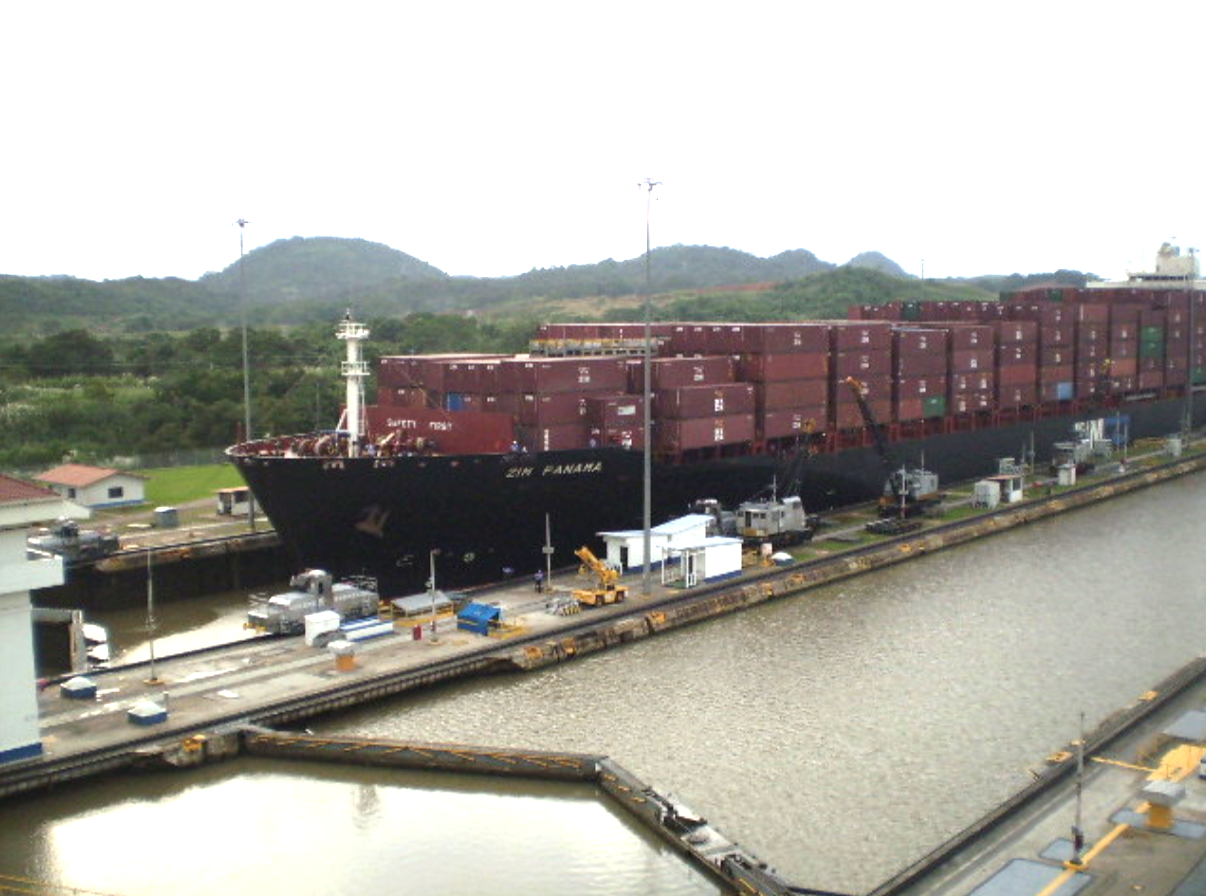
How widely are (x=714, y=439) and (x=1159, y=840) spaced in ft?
68.7

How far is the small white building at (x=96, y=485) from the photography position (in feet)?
132

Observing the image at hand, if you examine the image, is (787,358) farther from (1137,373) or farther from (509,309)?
(509,309)

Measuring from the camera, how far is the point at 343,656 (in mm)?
22766

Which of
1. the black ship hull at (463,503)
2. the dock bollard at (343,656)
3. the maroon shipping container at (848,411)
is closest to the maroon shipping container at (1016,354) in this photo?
the maroon shipping container at (848,411)

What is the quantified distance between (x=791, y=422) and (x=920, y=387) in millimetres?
9150

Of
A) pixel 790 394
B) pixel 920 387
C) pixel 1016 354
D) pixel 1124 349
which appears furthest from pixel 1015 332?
pixel 790 394

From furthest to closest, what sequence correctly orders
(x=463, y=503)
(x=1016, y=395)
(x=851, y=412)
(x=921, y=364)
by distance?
1. (x=1016, y=395)
2. (x=921, y=364)
3. (x=851, y=412)
4. (x=463, y=503)

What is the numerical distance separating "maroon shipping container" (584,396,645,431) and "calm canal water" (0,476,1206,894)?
6.55 m

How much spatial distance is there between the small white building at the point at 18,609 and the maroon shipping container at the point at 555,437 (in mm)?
14310

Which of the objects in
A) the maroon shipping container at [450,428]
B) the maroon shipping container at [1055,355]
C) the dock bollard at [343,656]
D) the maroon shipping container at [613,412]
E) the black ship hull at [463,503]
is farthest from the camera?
the maroon shipping container at [1055,355]

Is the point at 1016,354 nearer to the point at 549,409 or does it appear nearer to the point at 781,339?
the point at 781,339

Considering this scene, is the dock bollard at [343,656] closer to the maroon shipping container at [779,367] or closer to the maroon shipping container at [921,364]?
the maroon shipping container at [779,367]

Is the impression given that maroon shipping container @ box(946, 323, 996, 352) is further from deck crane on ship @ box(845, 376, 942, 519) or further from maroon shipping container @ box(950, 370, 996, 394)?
deck crane on ship @ box(845, 376, 942, 519)

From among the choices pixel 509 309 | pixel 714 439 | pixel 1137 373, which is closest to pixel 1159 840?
pixel 714 439
